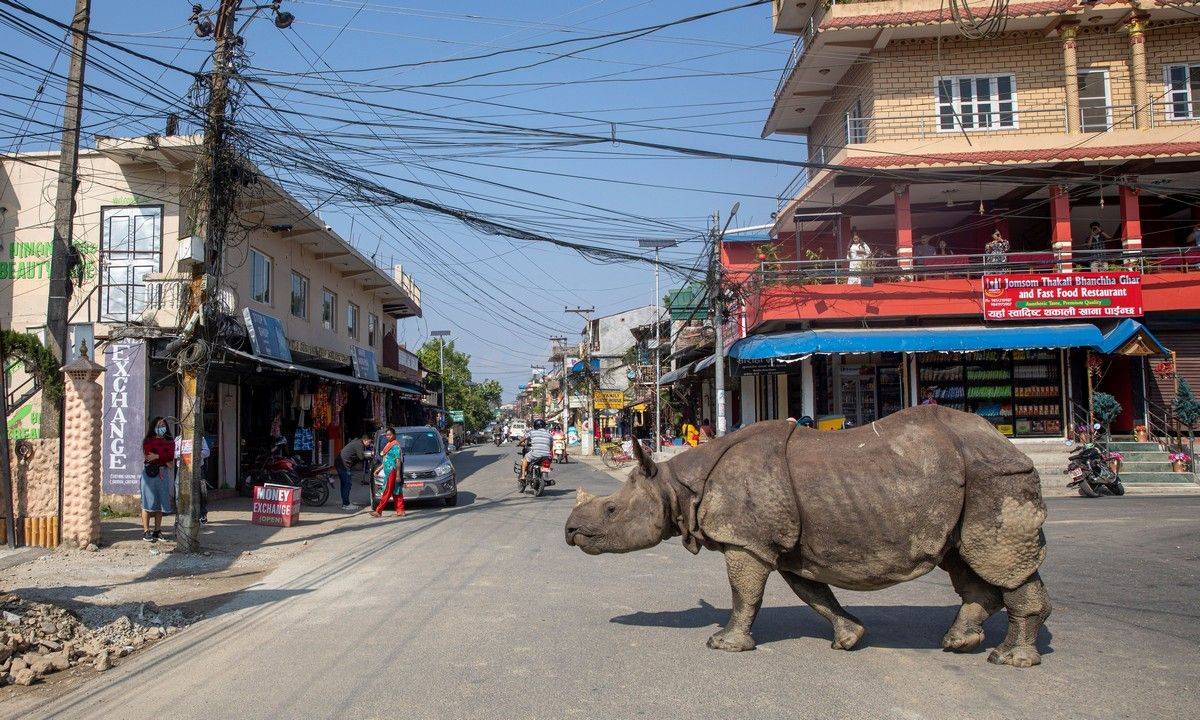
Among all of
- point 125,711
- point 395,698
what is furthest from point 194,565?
point 395,698

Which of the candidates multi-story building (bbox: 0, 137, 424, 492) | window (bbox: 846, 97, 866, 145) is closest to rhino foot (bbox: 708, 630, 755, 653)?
multi-story building (bbox: 0, 137, 424, 492)

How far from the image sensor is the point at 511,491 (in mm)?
21938

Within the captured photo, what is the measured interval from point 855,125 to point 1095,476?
40.7ft

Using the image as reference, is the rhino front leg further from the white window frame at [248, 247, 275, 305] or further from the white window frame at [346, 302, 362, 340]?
the white window frame at [346, 302, 362, 340]

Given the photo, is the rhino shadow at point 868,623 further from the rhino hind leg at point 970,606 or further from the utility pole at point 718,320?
the utility pole at point 718,320

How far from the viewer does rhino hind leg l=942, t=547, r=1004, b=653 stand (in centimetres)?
567

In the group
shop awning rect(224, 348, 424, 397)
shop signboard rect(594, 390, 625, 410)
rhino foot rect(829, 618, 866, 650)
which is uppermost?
shop awning rect(224, 348, 424, 397)

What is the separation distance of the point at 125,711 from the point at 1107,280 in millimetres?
23715

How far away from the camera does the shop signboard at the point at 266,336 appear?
19125 millimetres

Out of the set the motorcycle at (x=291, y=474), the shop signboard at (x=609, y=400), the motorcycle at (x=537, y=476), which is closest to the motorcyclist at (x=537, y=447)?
the motorcycle at (x=537, y=476)

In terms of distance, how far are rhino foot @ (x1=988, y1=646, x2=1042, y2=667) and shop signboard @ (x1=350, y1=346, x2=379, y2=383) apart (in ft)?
85.1

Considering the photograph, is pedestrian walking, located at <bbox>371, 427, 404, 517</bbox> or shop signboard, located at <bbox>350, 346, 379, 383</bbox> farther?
shop signboard, located at <bbox>350, 346, 379, 383</bbox>

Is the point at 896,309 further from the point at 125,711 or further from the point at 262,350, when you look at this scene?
the point at 125,711

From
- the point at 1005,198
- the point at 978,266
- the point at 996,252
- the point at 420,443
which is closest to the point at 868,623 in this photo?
the point at 420,443
